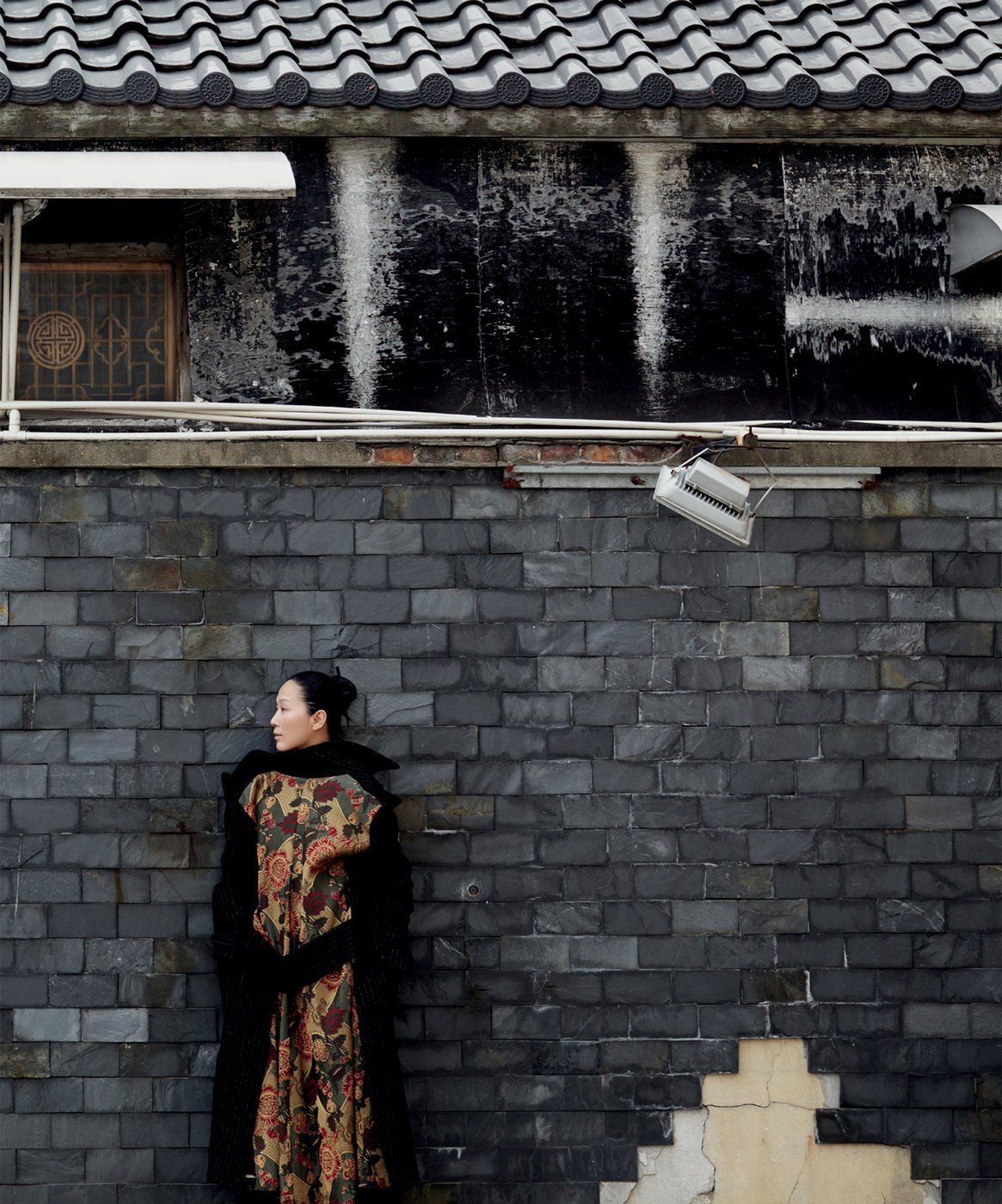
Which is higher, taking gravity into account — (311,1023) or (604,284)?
(604,284)

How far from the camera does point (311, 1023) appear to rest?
224 inches

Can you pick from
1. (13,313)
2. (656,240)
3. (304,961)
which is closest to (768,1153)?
(304,961)

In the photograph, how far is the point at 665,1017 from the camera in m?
6.01

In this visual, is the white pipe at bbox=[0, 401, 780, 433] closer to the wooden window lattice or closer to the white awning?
the wooden window lattice

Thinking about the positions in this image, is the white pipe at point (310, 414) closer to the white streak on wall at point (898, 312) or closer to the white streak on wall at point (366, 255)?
the white streak on wall at point (366, 255)

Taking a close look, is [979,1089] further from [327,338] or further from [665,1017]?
[327,338]

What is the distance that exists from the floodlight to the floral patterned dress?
1.57 meters

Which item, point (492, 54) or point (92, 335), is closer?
point (492, 54)

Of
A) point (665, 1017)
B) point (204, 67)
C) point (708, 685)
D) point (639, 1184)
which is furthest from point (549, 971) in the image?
point (204, 67)

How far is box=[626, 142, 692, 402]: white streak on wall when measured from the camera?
621 cm

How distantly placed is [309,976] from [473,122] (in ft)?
10.6

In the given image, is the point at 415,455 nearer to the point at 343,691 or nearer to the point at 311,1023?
the point at 343,691

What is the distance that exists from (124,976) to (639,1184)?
6.94 ft

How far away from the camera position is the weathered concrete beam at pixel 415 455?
598 cm
